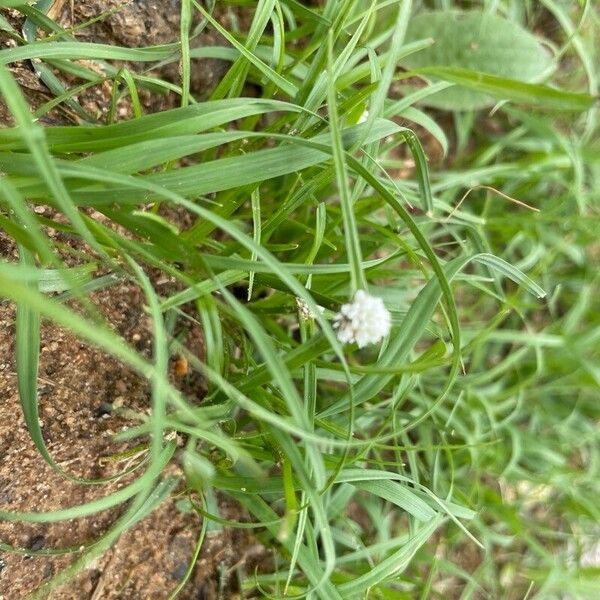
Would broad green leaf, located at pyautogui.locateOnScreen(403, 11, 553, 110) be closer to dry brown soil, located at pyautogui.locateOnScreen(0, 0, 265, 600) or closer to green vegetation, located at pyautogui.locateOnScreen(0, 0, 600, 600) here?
green vegetation, located at pyautogui.locateOnScreen(0, 0, 600, 600)

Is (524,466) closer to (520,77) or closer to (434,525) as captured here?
(434,525)

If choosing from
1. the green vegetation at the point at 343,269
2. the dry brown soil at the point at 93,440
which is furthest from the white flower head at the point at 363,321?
the dry brown soil at the point at 93,440

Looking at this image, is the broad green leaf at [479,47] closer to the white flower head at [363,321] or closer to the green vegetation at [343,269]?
the green vegetation at [343,269]

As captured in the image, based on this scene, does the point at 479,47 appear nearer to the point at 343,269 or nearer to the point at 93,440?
the point at 343,269

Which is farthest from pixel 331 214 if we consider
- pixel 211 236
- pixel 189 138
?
pixel 189 138

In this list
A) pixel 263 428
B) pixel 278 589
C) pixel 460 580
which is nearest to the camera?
pixel 263 428

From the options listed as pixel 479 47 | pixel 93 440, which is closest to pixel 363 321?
pixel 93 440
